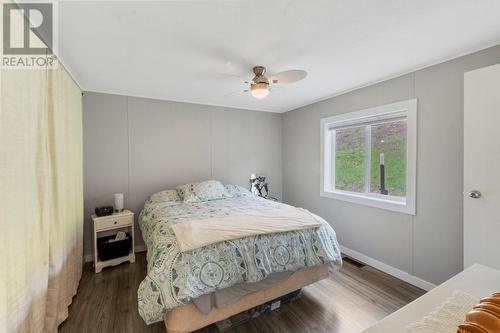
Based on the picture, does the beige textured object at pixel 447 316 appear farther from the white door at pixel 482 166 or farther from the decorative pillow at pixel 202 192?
the decorative pillow at pixel 202 192

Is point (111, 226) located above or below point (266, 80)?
below

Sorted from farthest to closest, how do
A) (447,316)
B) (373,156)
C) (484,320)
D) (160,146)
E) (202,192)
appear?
1. (160,146)
2. (202,192)
3. (373,156)
4. (447,316)
5. (484,320)

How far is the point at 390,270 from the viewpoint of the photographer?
8.32 ft

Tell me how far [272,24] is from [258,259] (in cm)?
178

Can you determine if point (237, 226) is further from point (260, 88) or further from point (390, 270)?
point (390, 270)

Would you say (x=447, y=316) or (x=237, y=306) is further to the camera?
(x=237, y=306)

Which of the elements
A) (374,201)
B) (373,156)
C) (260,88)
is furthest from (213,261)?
(373,156)

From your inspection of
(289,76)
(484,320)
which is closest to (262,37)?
(289,76)

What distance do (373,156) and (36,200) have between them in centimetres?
346

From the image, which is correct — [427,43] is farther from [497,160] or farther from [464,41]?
[497,160]

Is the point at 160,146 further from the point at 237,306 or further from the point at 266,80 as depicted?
the point at 237,306

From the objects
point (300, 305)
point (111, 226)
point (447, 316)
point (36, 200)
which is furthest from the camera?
point (111, 226)

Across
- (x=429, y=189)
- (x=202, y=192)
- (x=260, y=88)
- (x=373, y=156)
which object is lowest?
(x=202, y=192)

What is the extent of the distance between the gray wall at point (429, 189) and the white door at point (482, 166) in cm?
24
